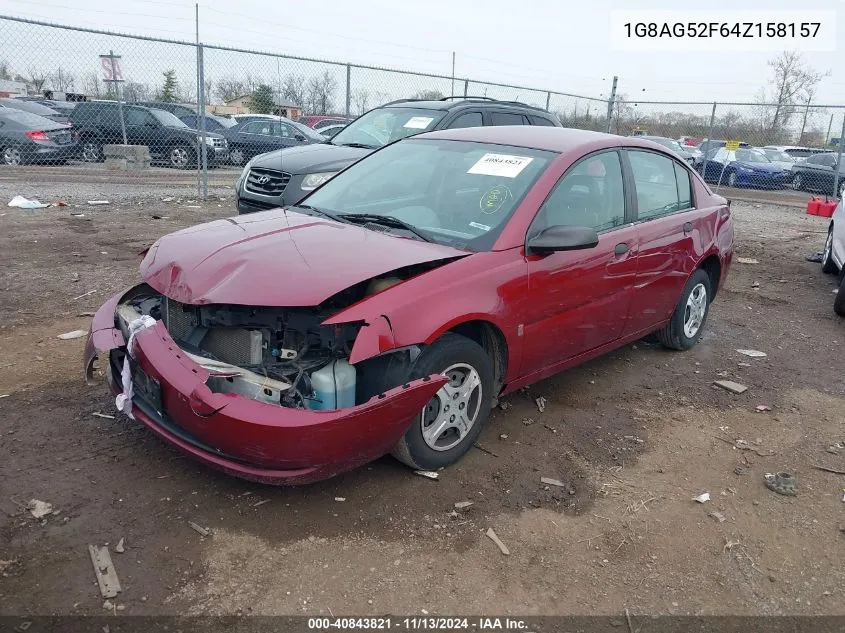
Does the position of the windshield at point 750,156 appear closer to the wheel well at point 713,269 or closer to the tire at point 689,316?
the wheel well at point 713,269

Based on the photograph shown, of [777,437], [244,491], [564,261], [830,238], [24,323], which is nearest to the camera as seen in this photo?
[244,491]

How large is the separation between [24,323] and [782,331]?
255 inches

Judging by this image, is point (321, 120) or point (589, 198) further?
point (321, 120)

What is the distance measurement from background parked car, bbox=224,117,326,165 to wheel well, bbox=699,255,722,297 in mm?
13810

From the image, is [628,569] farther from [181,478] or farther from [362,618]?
[181,478]

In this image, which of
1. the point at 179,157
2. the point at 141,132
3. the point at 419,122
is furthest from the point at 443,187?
the point at 141,132

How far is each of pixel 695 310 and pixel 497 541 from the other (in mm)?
3350

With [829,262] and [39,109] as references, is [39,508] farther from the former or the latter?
[39,109]

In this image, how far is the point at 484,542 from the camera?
2961 mm

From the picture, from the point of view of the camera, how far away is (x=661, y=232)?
15.4 ft

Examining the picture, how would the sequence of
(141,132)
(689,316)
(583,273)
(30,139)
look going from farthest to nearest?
(141,132), (30,139), (689,316), (583,273)

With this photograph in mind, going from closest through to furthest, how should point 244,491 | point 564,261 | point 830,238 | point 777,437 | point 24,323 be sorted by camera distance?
point 244,491
point 564,261
point 777,437
point 24,323
point 830,238

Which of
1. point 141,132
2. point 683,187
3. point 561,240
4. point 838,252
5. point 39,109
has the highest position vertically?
point 39,109

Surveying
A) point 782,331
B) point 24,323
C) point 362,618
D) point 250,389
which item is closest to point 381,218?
point 250,389
